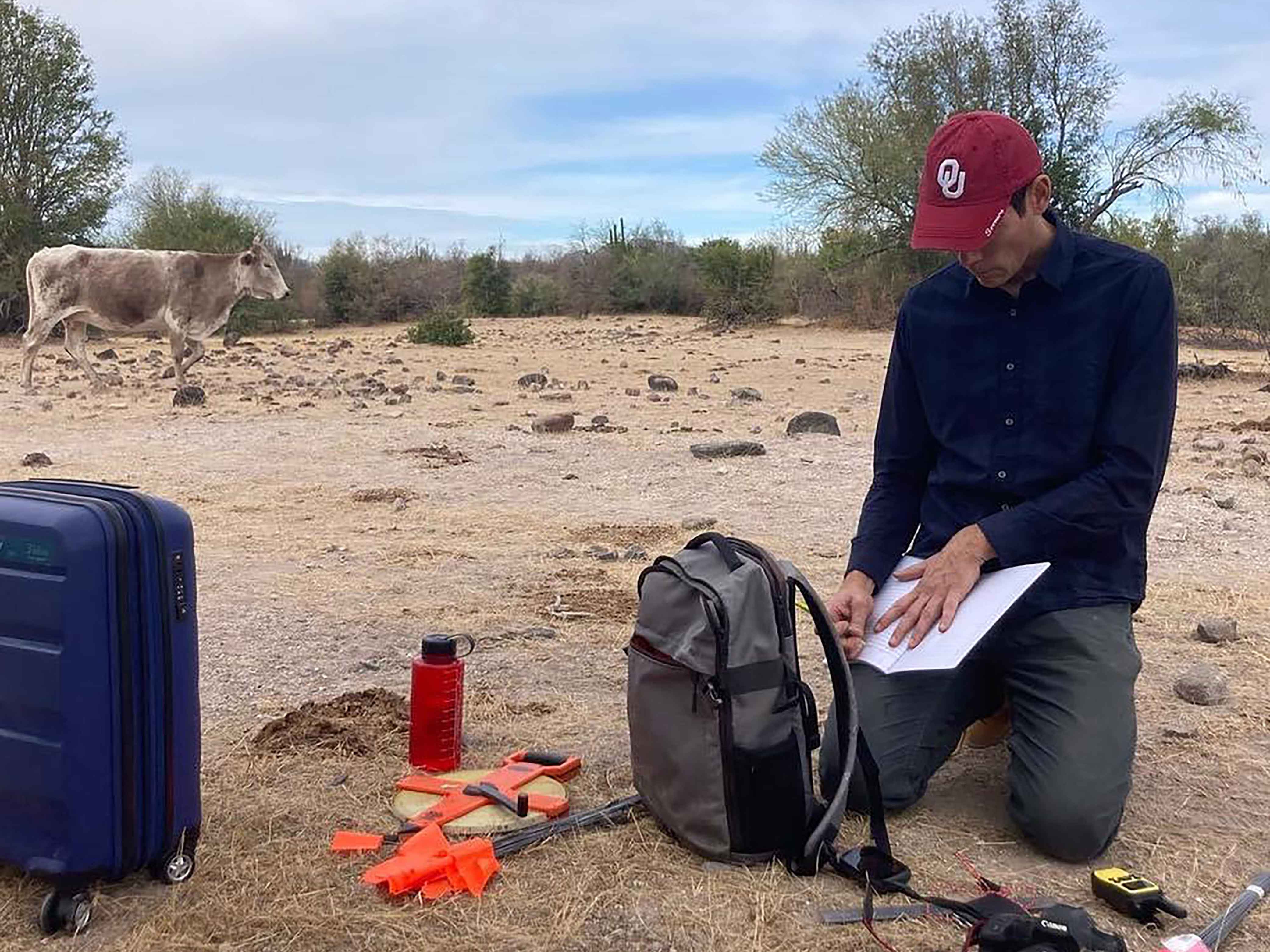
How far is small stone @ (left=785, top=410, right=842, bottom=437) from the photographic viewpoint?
9.72 m

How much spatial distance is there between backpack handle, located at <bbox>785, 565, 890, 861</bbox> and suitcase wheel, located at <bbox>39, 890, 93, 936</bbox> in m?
1.48

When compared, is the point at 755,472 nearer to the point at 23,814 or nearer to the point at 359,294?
the point at 23,814

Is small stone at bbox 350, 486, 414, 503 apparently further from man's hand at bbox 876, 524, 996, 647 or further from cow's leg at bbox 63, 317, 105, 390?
cow's leg at bbox 63, 317, 105, 390

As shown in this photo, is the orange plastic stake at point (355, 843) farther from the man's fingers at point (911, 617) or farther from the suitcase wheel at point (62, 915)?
the man's fingers at point (911, 617)

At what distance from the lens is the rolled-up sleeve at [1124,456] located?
303 centimetres

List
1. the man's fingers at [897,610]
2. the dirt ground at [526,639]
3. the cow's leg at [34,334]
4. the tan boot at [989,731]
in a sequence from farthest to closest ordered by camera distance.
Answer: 1. the cow's leg at [34,334]
2. the tan boot at [989,731]
3. the man's fingers at [897,610]
4. the dirt ground at [526,639]

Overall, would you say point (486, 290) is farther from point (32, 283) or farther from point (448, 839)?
point (448, 839)

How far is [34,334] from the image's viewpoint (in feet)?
44.9

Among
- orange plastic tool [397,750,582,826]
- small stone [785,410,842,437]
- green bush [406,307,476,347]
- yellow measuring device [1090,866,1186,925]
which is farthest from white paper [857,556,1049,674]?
green bush [406,307,476,347]

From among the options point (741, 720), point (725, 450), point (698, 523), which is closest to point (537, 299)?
point (725, 450)

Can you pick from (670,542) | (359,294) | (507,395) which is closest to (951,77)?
(359,294)

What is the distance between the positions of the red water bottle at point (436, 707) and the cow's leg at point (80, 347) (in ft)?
36.0

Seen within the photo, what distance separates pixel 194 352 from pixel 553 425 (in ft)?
17.8

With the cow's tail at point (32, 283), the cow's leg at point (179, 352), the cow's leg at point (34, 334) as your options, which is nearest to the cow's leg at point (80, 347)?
the cow's leg at point (34, 334)
